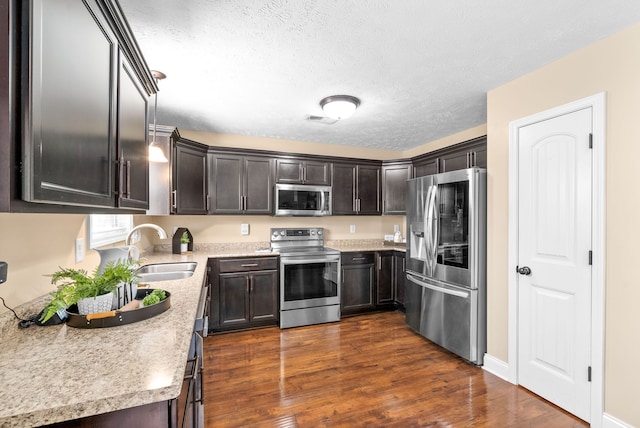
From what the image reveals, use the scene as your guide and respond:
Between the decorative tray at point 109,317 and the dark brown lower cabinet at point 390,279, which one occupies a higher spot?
the decorative tray at point 109,317

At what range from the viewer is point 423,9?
1625 millimetres

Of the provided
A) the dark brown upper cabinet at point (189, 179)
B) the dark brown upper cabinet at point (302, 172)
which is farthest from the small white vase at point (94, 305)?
the dark brown upper cabinet at point (302, 172)

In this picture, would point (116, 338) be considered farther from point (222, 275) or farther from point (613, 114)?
point (613, 114)

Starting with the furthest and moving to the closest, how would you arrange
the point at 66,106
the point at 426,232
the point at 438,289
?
the point at 426,232 → the point at 438,289 → the point at 66,106

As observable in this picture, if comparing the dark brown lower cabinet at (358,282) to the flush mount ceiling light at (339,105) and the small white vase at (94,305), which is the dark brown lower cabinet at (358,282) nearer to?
the flush mount ceiling light at (339,105)

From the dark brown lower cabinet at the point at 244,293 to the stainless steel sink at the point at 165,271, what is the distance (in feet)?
1.75

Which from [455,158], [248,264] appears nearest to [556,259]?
[455,158]

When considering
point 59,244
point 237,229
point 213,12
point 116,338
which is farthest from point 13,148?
point 237,229

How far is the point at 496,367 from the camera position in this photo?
251cm

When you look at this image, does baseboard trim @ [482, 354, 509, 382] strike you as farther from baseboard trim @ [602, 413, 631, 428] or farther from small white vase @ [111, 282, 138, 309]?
small white vase @ [111, 282, 138, 309]

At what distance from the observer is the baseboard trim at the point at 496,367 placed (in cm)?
244

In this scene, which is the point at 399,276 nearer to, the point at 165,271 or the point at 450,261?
the point at 450,261

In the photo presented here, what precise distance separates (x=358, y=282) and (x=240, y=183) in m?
2.01

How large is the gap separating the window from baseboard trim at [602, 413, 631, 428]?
11.2ft
